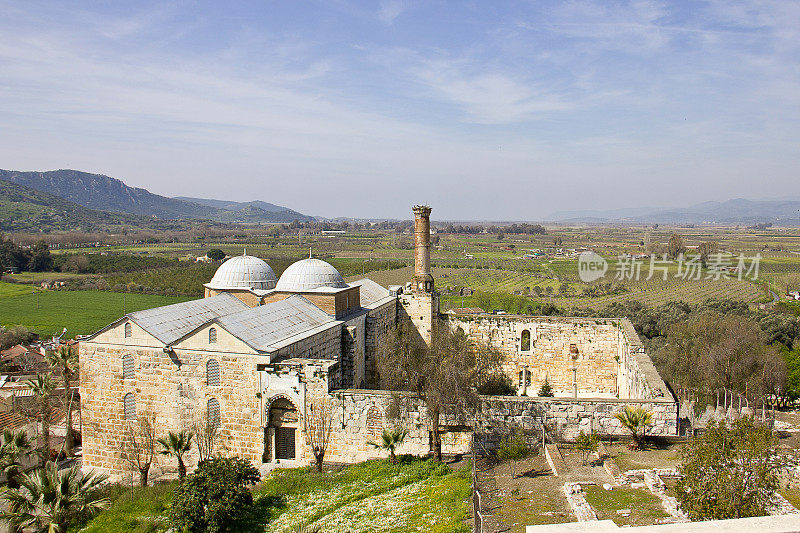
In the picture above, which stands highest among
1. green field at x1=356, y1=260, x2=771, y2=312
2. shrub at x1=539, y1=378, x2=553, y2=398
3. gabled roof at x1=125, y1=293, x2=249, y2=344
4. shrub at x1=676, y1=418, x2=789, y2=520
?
gabled roof at x1=125, y1=293, x2=249, y2=344

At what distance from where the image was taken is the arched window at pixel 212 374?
16812 mm

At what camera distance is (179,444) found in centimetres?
1576

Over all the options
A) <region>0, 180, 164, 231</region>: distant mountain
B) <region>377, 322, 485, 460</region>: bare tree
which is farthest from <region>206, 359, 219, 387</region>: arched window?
<region>0, 180, 164, 231</region>: distant mountain

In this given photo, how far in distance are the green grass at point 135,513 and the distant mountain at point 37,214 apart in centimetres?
15969

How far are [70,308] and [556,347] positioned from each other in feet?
203

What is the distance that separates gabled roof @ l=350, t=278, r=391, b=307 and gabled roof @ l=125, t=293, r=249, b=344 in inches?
221

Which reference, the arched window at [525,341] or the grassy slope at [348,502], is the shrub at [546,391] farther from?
the grassy slope at [348,502]

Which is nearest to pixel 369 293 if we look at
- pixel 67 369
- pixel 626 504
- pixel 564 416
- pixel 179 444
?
pixel 179 444

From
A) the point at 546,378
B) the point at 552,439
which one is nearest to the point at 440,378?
the point at 552,439

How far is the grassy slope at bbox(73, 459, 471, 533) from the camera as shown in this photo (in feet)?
38.2

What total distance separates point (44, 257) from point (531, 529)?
4238 inches

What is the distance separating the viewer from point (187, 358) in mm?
17000

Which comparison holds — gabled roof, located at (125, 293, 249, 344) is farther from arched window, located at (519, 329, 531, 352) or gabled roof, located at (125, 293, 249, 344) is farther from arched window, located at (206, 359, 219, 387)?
arched window, located at (519, 329, 531, 352)

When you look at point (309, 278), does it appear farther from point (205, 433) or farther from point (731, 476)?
point (731, 476)
